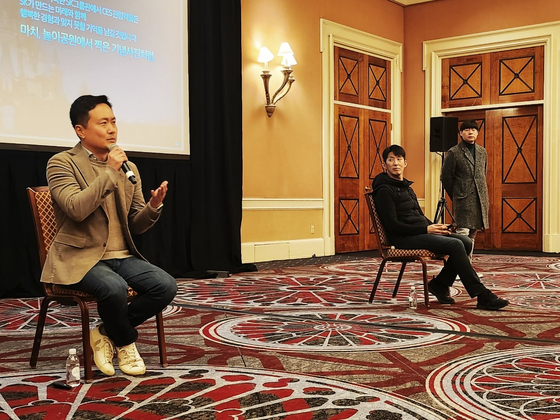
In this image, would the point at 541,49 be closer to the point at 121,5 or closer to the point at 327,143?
the point at 327,143

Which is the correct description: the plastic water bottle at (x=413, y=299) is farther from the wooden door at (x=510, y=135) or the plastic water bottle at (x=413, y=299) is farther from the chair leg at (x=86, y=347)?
the wooden door at (x=510, y=135)

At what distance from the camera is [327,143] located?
29.8 feet

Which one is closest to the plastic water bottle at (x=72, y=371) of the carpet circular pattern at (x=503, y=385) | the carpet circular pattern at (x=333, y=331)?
the carpet circular pattern at (x=333, y=331)

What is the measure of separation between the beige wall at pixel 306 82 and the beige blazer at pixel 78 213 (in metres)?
4.98

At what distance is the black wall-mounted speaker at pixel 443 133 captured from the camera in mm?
9656

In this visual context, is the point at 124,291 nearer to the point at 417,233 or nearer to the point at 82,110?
the point at 82,110

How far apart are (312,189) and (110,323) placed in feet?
20.5

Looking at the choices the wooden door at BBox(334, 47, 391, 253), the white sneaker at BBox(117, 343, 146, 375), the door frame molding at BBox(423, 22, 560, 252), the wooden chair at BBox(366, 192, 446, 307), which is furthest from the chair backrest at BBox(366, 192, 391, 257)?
the door frame molding at BBox(423, 22, 560, 252)

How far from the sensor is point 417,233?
14.7 ft

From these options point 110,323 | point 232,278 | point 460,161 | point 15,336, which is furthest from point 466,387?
point 232,278

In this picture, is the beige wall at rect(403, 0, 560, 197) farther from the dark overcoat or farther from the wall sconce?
the dark overcoat

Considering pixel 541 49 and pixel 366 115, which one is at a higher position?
pixel 541 49

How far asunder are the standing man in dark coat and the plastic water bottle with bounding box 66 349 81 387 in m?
4.11

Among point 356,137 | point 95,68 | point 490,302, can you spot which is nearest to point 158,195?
point 490,302
